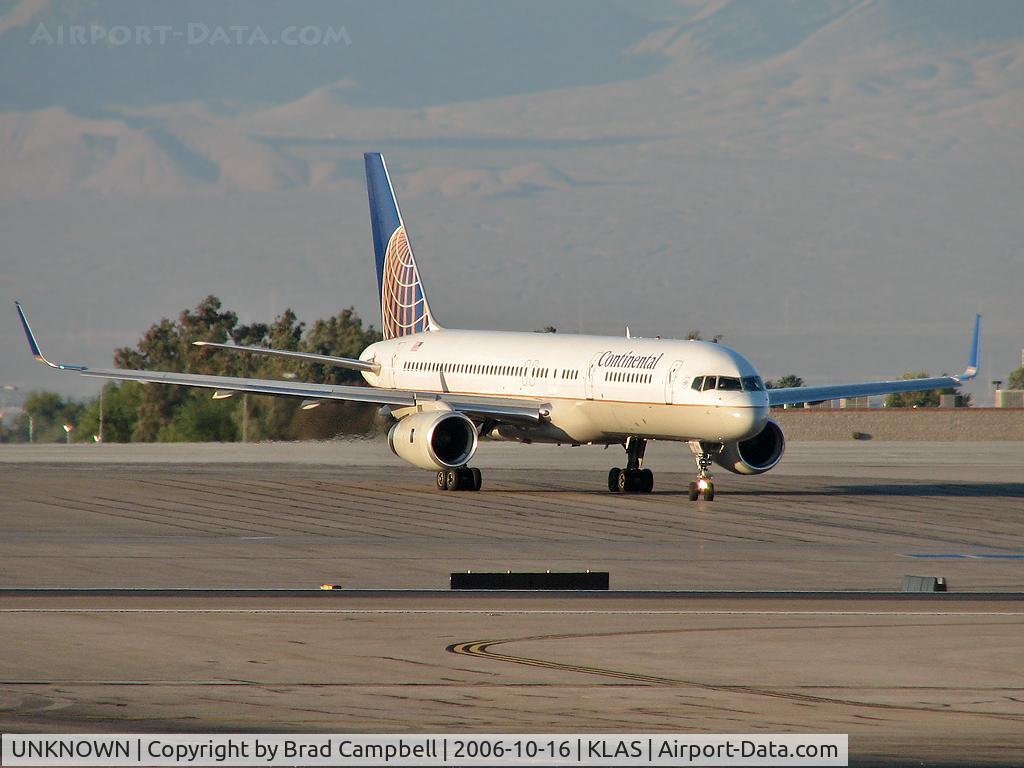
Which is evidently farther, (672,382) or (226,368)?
(226,368)

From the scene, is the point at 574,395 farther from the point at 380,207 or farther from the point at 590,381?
the point at 380,207

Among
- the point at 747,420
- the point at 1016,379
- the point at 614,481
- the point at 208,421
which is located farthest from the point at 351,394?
the point at 1016,379

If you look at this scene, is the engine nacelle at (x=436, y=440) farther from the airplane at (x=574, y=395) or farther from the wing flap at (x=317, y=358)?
the wing flap at (x=317, y=358)

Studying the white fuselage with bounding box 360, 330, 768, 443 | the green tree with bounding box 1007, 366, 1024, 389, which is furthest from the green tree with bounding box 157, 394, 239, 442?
the green tree with bounding box 1007, 366, 1024, 389

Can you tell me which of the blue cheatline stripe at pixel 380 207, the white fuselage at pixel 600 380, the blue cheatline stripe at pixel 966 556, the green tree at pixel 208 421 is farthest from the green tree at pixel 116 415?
the blue cheatline stripe at pixel 966 556

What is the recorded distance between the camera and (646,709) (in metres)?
14.5

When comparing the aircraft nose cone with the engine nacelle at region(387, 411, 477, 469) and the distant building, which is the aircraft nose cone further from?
the distant building

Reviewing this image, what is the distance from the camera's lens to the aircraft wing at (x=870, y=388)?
47.2 meters

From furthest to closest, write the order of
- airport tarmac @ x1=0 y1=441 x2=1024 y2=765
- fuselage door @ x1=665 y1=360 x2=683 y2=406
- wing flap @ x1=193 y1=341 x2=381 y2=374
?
1. wing flap @ x1=193 y1=341 x2=381 y2=374
2. fuselage door @ x1=665 y1=360 x2=683 y2=406
3. airport tarmac @ x1=0 y1=441 x2=1024 y2=765

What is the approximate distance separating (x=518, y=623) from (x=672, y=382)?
22.9 meters

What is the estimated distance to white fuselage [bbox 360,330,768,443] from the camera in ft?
136

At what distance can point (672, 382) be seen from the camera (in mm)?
42344

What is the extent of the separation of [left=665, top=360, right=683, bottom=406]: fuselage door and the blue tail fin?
15.0 meters

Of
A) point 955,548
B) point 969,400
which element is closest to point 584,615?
point 955,548
